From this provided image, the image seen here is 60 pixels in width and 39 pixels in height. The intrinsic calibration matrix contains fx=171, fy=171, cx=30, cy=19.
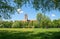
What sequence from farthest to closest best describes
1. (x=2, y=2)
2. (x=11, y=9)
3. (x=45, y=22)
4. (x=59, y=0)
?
(x=45, y=22) → (x=11, y=9) → (x=2, y=2) → (x=59, y=0)

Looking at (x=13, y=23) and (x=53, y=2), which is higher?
(x=53, y=2)

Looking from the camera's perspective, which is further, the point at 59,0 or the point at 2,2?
the point at 2,2

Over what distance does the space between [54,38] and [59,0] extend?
242 cm

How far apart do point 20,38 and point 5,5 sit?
4.45m

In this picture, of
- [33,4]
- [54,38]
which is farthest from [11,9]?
[54,38]

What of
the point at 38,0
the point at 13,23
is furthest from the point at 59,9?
the point at 13,23

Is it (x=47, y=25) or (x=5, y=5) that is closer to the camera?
(x=5, y=5)

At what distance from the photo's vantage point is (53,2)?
10.6m

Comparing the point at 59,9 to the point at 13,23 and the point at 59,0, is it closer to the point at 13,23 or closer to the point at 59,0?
→ the point at 59,0

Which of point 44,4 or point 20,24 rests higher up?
point 44,4

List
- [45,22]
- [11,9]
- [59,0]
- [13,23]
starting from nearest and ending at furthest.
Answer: [59,0] → [11,9] → [45,22] → [13,23]

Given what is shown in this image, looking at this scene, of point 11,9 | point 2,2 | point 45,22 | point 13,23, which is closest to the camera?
point 2,2

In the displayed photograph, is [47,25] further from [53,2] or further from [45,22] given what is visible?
[53,2]

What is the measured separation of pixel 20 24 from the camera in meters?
77.2
